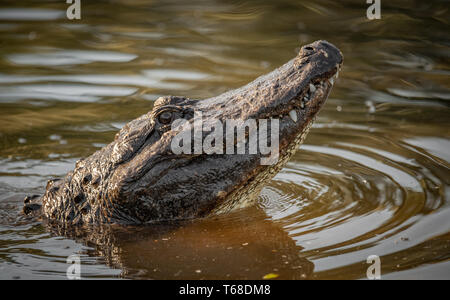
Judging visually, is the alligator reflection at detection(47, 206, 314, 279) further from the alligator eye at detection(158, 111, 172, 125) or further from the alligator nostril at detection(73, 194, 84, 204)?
the alligator eye at detection(158, 111, 172, 125)

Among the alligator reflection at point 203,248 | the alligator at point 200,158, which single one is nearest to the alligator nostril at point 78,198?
the alligator at point 200,158

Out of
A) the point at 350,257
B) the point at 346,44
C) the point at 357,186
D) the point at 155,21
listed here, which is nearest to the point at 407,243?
the point at 350,257

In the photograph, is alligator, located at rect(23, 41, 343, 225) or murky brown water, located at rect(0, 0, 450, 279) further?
alligator, located at rect(23, 41, 343, 225)

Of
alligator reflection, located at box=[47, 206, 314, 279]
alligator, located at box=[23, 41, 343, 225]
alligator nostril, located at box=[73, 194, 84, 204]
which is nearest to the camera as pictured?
alligator reflection, located at box=[47, 206, 314, 279]

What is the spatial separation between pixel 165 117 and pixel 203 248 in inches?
42.9

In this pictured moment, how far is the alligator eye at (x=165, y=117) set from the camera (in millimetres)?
4891

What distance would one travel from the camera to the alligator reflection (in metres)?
4.25

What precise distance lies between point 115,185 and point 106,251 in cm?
55

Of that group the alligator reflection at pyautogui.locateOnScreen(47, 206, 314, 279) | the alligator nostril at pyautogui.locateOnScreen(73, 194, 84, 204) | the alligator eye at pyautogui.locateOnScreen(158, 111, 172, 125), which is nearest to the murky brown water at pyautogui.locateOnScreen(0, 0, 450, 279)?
the alligator reflection at pyautogui.locateOnScreen(47, 206, 314, 279)

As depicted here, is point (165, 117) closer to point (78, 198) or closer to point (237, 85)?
point (78, 198)

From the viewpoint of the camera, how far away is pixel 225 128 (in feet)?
15.5

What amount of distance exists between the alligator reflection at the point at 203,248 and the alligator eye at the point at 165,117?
0.86 metres

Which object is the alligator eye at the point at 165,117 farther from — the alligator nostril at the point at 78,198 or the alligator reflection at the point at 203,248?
the alligator nostril at the point at 78,198
